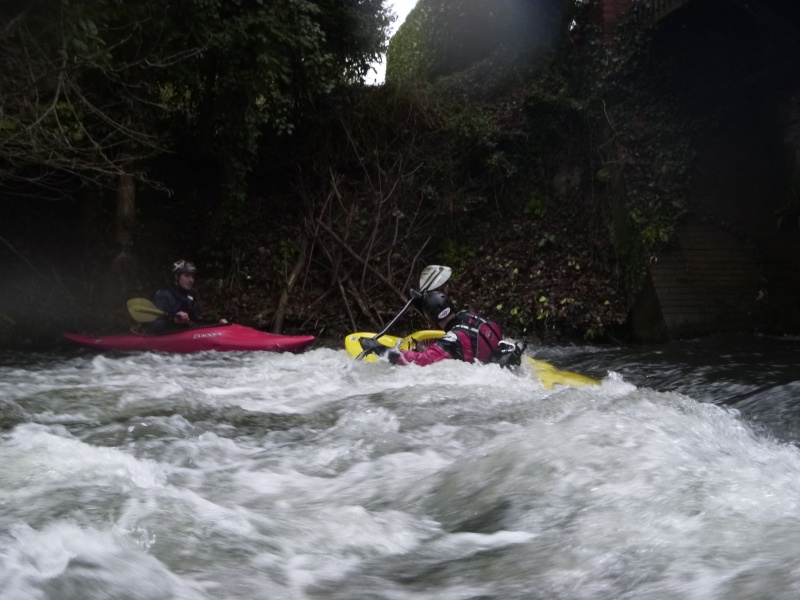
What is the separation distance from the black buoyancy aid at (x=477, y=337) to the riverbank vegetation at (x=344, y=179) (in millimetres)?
4673

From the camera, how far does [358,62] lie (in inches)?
525

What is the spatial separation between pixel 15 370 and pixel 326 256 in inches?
229

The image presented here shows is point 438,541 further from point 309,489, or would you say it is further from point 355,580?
point 309,489

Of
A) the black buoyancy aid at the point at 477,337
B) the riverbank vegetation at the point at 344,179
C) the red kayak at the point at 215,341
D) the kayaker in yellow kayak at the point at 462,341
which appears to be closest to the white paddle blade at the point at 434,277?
the kayaker in yellow kayak at the point at 462,341

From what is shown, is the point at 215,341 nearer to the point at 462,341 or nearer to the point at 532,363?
the point at 462,341

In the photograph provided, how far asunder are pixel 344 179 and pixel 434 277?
25.2 ft

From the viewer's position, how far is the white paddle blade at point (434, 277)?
6.27 m

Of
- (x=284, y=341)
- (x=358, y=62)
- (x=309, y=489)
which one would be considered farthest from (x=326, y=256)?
(x=309, y=489)

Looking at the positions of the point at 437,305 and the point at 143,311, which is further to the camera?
the point at 143,311

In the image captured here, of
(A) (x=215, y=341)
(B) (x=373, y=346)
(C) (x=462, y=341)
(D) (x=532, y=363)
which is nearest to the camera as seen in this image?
(C) (x=462, y=341)

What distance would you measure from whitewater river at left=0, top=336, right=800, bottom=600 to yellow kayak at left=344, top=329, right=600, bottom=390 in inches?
11.4

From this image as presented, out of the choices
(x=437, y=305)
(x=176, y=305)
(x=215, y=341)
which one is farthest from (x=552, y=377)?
(x=176, y=305)

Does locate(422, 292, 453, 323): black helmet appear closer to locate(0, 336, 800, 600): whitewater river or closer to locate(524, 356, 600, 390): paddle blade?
locate(0, 336, 800, 600): whitewater river

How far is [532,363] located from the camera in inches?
245
